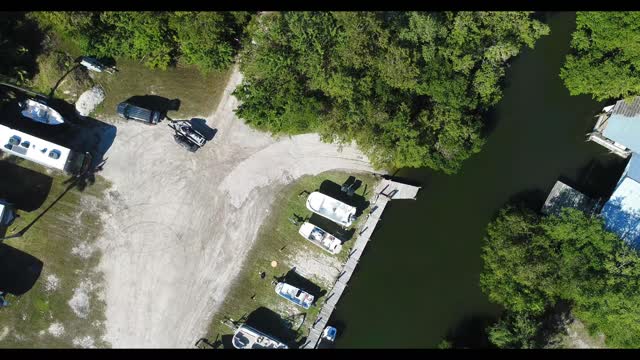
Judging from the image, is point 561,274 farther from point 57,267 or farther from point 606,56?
point 57,267

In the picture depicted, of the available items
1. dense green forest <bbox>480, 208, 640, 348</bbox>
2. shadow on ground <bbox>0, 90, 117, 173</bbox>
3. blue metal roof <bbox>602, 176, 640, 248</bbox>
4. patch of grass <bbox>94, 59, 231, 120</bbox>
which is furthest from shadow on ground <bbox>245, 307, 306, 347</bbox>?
blue metal roof <bbox>602, 176, 640, 248</bbox>

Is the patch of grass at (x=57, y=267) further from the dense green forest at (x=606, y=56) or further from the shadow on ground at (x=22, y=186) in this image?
the dense green forest at (x=606, y=56)

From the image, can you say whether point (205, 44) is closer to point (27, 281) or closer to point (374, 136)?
point (374, 136)

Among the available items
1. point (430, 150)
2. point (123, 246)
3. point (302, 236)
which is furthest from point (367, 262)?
point (123, 246)

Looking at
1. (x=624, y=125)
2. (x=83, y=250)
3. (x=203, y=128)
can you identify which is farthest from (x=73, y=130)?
(x=624, y=125)

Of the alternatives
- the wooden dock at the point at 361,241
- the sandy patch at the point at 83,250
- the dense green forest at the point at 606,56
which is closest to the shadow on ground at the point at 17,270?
the sandy patch at the point at 83,250

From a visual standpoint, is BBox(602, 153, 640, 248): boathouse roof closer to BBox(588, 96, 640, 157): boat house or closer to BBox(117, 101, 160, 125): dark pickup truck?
BBox(588, 96, 640, 157): boat house
